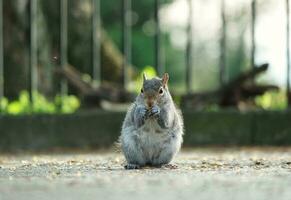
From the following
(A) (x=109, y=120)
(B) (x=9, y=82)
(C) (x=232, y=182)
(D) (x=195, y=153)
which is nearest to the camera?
(C) (x=232, y=182)

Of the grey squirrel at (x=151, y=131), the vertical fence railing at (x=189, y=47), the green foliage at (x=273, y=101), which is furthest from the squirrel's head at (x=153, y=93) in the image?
the green foliage at (x=273, y=101)

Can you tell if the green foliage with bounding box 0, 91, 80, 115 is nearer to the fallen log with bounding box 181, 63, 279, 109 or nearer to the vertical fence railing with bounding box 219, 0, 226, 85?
the fallen log with bounding box 181, 63, 279, 109

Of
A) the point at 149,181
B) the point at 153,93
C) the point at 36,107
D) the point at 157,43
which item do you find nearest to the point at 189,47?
the point at 157,43

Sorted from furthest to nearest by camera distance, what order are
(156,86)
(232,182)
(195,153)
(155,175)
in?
(195,153)
(156,86)
(155,175)
(232,182)

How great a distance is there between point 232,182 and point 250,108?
5.88 metres

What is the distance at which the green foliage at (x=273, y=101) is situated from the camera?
12.0m

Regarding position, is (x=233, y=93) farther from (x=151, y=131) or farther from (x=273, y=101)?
(x=151, y=131)

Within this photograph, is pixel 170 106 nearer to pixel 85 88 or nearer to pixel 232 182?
pixel 232 182

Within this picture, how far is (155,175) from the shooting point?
256 inches

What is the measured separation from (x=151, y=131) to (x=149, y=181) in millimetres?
1080

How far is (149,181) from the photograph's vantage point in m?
5.98

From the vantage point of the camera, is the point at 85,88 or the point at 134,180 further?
the point at 85,88

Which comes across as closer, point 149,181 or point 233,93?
point 149,181

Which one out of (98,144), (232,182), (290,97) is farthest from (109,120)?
(232,182)
